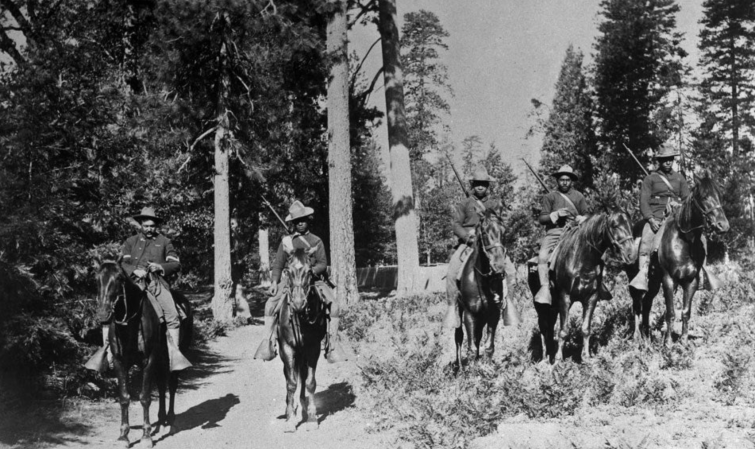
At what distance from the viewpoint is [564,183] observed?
10.6m

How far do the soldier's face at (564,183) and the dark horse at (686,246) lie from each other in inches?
66.6

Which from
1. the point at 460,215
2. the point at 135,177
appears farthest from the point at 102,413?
the point at 460,215

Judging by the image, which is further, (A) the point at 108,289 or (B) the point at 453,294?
(B) the point at 453,294

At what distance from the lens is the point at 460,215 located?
10.3 metres

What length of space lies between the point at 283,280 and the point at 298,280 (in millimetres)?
909

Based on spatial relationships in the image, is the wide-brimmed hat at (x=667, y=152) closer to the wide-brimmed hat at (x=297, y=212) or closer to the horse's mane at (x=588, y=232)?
the horse's mane at (x=588, y=232)

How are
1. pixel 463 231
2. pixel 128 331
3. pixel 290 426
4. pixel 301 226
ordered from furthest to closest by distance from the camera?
pixel 463 231, pixel 301 226, pixel 290 426, pixel 128 331

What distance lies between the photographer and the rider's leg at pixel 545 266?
9.95 m

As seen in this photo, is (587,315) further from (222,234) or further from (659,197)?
(222,234)

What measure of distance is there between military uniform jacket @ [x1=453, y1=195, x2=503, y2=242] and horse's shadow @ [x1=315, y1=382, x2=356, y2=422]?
351 centimetres

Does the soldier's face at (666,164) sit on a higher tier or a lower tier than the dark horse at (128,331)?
higher

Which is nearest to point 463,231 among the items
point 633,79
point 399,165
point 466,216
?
point 466,216

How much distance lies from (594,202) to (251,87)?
12.9 metres

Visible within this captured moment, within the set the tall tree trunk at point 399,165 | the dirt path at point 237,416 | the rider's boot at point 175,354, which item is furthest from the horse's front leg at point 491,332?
the tall tree trunk at point 399,165
